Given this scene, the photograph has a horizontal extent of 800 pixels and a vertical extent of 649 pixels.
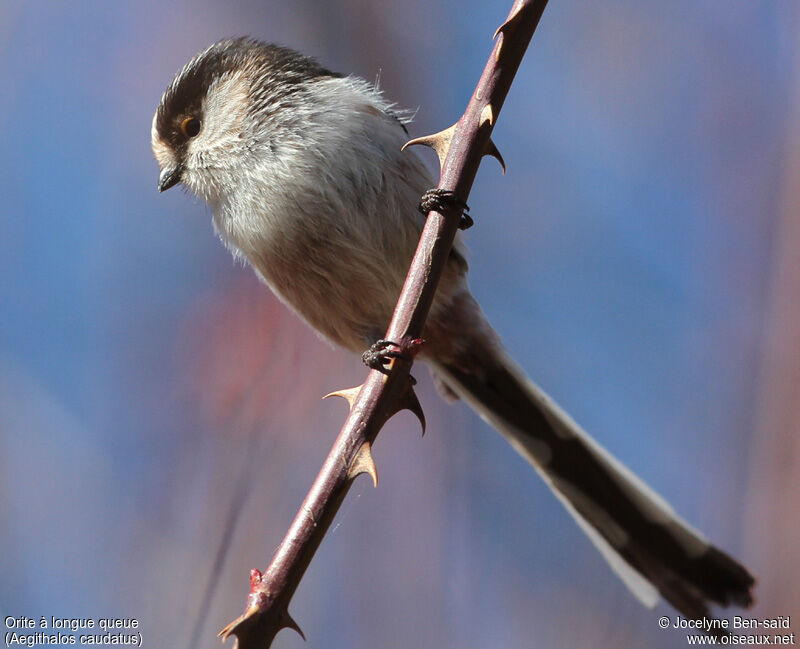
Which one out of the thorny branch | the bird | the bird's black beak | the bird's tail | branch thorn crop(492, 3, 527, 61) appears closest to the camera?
the thorny branch

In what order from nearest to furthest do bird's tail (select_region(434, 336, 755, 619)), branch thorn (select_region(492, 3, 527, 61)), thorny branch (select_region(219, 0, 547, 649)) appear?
thorny branch (select_region(219, 0, 547, 649))
branch thorn (select_region(492, 3, 527, 61))
bird's tail (select_region(434, 336, 755, 619))

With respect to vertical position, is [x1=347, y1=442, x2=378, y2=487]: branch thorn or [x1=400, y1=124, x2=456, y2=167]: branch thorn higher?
[x1=400, y1=124, x2=456, y2=167]: branch thorn

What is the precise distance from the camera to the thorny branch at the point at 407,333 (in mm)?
928

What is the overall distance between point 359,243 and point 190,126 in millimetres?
650

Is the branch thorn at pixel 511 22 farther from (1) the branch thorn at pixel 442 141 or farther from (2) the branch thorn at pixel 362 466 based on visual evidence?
(2) the branch thorn at pixel 362 466

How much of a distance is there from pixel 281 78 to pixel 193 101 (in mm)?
279

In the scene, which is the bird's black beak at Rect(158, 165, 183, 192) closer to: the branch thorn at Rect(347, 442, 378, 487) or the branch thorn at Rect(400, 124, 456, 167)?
the branch thorn at Rect(400, 124, 456, 167)

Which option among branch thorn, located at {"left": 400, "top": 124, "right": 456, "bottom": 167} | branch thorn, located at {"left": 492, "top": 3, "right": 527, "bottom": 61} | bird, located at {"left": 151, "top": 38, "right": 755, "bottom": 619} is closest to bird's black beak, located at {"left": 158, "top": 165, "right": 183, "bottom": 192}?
bird, located at {"left": 151, "top": 38, "right": 755, "bottom": 619}

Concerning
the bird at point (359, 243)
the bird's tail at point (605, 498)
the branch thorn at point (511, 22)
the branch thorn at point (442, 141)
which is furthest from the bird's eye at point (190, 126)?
the branch thorn at point (511, 22)

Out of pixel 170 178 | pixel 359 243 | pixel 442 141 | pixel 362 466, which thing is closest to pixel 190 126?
pixel 170 178

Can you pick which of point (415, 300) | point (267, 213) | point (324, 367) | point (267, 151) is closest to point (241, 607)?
point (324, 367)

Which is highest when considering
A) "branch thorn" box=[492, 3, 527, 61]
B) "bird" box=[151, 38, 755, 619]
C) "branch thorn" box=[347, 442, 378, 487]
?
"branch thorn" box=[492, 3, 527, 61]

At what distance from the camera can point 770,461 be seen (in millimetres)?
1944

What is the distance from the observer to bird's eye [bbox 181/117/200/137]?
2.14 meters
